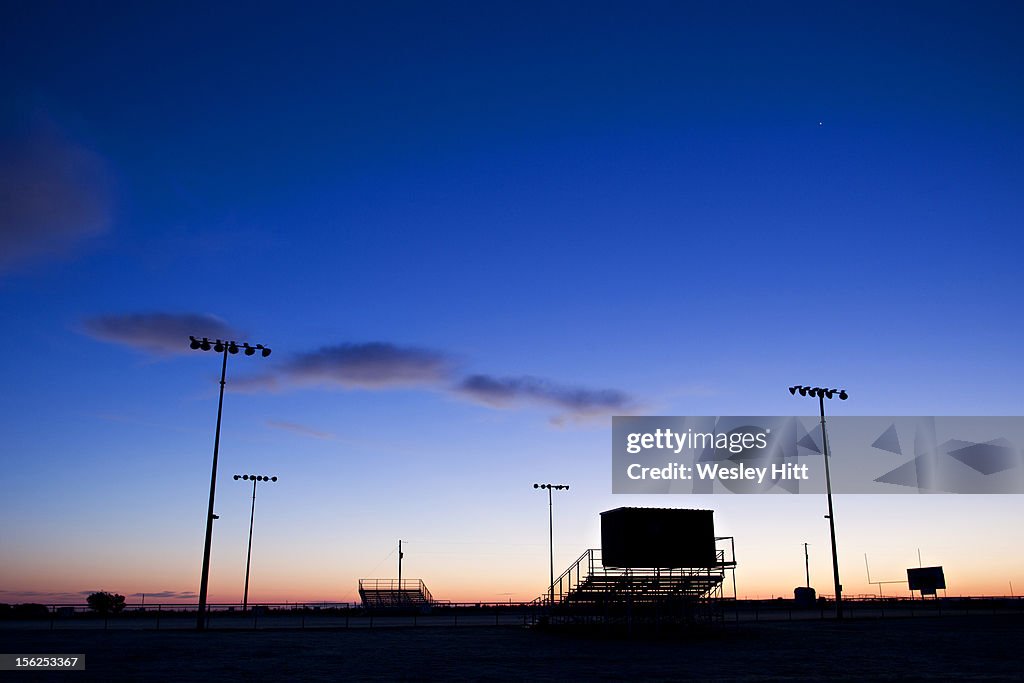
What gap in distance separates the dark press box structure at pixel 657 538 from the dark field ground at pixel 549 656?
12.1 feet

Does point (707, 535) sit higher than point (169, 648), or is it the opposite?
point (707, 535)

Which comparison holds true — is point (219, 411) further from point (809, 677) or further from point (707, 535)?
point (809, 677)

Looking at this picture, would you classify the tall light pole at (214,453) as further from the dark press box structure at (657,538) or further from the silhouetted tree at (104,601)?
the silhouetted tree at (104,601)

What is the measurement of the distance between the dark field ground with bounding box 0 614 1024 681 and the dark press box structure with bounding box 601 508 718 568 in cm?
370

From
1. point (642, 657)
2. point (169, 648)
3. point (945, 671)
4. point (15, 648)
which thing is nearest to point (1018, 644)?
point (945, 671)

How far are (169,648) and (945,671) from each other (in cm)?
2395

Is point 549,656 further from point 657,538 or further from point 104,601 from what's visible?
point 104,601

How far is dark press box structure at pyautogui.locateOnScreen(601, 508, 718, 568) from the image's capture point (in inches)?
1519

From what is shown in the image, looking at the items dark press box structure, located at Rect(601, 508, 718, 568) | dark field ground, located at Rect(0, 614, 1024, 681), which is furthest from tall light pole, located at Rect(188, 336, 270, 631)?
dark press box structure, located at Rect(601, 508, 718, 568)

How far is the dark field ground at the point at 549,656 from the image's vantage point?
62.5 feet

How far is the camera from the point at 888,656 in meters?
24.4

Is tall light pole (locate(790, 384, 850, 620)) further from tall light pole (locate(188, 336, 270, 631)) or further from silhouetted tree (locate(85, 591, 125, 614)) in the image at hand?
silhouetted tree (locate(85, 591, 125, 614))

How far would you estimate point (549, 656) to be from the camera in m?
24.9

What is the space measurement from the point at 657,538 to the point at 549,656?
50.2ft
